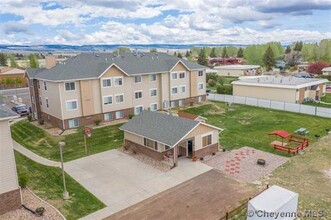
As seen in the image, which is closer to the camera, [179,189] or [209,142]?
[179,189]

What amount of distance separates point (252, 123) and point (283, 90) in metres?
14.3

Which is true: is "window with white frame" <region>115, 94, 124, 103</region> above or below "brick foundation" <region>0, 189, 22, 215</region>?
above

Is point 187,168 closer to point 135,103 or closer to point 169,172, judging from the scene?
point 169,172

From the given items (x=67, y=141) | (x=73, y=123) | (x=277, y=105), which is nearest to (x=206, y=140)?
(x=67, y=141)

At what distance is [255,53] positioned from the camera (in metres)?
135

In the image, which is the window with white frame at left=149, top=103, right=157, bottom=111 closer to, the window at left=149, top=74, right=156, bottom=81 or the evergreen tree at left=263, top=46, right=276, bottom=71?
the window at left=149, top=74, right=156, bottom=81

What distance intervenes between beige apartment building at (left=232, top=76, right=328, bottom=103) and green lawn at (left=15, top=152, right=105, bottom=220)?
1583 inches

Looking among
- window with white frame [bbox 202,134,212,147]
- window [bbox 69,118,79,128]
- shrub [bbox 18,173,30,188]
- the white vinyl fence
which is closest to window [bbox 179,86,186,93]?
A: the white vinyl fence

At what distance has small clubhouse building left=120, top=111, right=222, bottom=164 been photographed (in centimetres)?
2547

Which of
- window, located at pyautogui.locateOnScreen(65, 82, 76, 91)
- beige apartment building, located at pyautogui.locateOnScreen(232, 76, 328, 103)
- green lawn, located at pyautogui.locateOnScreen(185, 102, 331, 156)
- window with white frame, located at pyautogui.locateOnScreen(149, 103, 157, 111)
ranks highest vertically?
window, located at pyautogui.locateOnScreen(65, 82, 76, 91)

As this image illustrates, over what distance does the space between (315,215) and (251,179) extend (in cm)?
576

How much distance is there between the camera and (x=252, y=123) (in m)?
39.6

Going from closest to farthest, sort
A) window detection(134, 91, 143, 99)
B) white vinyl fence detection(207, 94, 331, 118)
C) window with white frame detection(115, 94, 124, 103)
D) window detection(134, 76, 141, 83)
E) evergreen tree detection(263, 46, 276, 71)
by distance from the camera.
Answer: window with white frame detection(115, 94, 124, 103) → white vinyl fence detection(207, 94, 331, 118) → window detection(134, 76, 141, 83) → window detection(134, 91, 143, 99) → evergreen tree detection(263, 46, 276, 71)

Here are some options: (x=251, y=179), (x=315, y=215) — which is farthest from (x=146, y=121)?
A: (x=315, y=215)
